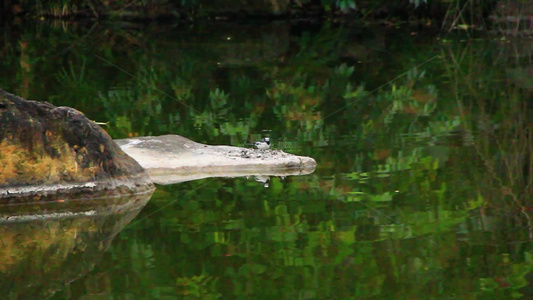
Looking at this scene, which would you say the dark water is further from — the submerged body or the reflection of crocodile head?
the submerged body

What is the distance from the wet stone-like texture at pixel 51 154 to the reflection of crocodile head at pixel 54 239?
0.10m

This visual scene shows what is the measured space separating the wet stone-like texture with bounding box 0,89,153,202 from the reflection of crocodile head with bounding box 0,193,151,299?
10cm

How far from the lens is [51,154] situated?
20.0 feet

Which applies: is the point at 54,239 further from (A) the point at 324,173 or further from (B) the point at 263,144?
(B) the point at 263,144

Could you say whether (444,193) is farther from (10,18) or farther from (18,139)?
(10,18)

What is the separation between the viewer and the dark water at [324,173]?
15.7 ft

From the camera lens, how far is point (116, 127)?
329 inches

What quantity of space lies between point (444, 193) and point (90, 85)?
18.5 feet

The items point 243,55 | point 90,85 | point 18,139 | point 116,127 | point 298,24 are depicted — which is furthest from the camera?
point 298,24

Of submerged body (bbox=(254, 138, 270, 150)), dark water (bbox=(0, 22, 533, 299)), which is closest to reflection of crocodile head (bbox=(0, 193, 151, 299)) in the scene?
dark water (bbox=(0, 22, 533, 299))

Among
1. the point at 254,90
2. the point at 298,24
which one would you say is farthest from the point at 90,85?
the point at 298,24

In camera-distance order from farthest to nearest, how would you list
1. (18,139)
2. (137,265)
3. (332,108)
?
(332,108), (18,139), (137,265)

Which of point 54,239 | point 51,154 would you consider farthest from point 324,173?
point 54,239

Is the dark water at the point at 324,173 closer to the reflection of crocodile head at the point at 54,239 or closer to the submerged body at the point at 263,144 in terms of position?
the reflection of crocodile head at the point at 54,239
